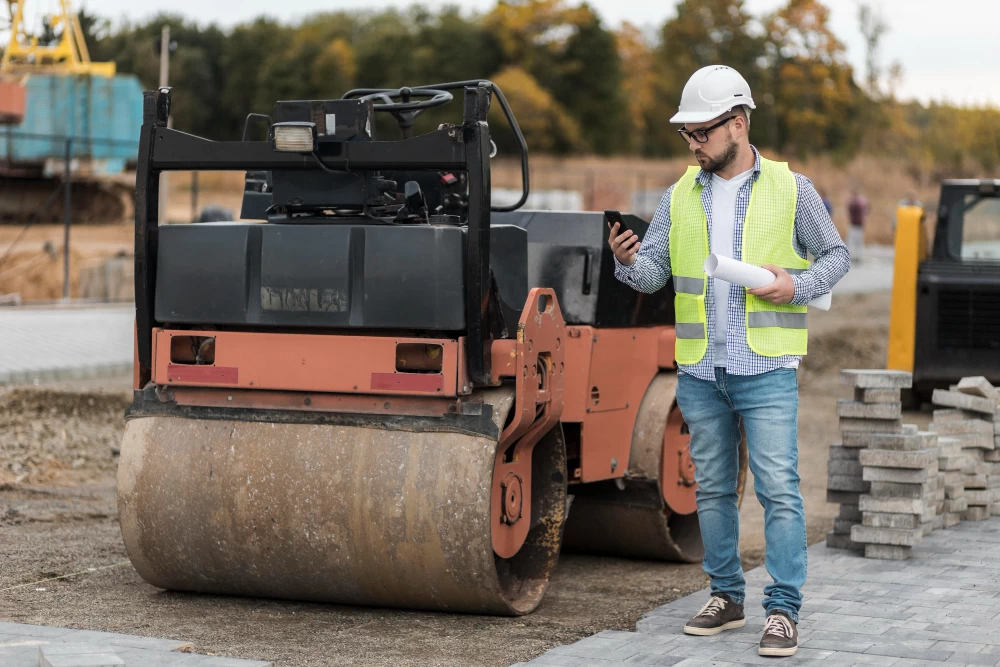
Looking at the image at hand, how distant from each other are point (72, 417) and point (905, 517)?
672cm

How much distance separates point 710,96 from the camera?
5.05m

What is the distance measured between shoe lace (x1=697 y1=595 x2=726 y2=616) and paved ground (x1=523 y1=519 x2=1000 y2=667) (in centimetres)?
9

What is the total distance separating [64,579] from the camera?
6148mm

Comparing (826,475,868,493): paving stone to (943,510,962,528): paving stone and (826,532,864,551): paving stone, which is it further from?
(943,510,962,528): paving stone

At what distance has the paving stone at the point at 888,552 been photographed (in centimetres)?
665

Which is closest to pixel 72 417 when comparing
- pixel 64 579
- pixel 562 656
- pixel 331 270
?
pixel 64 579

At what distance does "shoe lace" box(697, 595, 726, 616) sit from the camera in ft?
17.2

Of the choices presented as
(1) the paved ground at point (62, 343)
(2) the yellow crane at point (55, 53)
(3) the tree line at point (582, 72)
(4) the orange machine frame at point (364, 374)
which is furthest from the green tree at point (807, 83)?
(4) the orange machine frame at point (364, 374)

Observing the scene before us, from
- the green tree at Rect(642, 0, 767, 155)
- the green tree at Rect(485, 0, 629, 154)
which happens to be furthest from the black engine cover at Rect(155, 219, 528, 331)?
the green tree at Rect(485, 0, 629, 154)

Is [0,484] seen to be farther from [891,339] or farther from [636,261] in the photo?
[891,339]

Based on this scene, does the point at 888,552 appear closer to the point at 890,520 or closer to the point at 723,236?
the point at 890,520

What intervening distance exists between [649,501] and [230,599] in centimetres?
202

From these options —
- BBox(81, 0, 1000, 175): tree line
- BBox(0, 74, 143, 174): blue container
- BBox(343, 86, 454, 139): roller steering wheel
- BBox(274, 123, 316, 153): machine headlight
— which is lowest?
BBox(274, 123, 316, 153): machine headlight

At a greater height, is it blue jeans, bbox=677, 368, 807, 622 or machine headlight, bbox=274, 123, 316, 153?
machine headlight, bbox=274, 123, 316, 153
